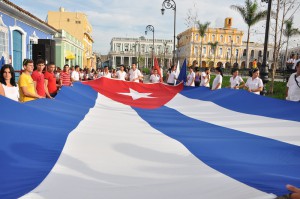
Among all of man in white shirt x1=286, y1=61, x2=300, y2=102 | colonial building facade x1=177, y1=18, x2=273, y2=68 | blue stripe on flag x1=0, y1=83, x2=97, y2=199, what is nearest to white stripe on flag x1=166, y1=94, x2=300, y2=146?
man in white shirt x1=286, y1=61, x2=300, y2=102

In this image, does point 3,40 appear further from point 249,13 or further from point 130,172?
point 249,13

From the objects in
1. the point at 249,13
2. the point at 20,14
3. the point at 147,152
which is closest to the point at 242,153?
the point at 147,152

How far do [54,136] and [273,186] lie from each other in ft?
8.26

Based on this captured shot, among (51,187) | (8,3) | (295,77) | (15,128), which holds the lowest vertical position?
(51,187)

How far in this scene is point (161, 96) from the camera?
8.67m

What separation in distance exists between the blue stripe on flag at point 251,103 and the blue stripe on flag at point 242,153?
1077 millimetres

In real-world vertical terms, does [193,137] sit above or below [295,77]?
below

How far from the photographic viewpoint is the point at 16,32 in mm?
15742

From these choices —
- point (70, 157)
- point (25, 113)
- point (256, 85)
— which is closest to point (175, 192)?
point (70, 157)

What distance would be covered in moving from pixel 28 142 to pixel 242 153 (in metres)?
2.46

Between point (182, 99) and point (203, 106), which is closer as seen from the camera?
point (203, 106)

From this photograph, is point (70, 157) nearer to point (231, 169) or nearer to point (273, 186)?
→ point (231, 169)

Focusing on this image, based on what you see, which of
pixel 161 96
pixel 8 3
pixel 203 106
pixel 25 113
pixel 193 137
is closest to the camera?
pixel 25 113

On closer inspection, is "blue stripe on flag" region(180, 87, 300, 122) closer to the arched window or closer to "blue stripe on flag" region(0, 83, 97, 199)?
"blue stripe on flag" region(0, 83, 97, 199)
